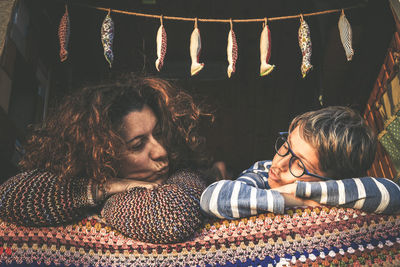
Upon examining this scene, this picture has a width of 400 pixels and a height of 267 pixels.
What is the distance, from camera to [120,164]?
4.69ft

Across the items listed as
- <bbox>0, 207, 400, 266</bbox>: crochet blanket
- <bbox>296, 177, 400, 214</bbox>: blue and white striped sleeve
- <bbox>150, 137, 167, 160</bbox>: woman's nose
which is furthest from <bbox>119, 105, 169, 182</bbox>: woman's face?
<bbox>296, 177, 400, 214</bbox>: blue and white striped sleeve

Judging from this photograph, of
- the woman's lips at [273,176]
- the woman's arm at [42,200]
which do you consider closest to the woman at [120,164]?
the woman's arm at [42,200]

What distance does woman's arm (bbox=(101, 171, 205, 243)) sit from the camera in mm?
1144

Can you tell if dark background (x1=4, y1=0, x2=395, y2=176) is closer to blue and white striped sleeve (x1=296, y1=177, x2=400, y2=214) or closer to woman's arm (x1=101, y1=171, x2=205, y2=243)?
woman's arm (x1=101, y1=171, x2=205, y2=243)

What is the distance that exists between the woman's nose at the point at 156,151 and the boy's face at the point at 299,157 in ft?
1.60

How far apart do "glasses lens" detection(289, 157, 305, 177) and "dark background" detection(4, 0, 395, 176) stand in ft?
2.81

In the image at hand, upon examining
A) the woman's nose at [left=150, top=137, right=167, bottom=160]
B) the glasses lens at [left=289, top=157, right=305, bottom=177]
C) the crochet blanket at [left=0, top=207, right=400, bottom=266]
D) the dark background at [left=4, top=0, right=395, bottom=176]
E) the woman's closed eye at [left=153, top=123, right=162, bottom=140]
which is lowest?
the crochet blanket at [left=0, top=207, right=400, bottom=266]

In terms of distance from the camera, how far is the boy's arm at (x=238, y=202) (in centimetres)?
118

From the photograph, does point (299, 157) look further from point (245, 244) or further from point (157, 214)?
point (157, 214)

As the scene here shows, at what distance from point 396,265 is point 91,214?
1.14 metres

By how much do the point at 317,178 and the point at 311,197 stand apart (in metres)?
0.22

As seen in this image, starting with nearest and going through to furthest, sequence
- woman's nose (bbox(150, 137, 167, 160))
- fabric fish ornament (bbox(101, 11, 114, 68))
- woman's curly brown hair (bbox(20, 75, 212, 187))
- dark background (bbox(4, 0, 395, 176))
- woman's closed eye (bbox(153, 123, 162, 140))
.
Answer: woman's curly brown hair (bbox(20, 75, 212, 187))
woman's nose (bbox(150, 137, 167, 160))
woman's closed eye (bbox(153, 123, 162, 140))
fabric fish ornament (bbox(101, 11, 114, 68))
dark background (bbox(4, 0, 395, 176))

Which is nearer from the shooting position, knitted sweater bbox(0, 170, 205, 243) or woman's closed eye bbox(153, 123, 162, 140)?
knitted sweater bbox(0, 170, 205, 243)

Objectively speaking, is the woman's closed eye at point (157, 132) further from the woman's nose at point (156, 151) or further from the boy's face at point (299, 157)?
the boy's face at point (299, 157)
